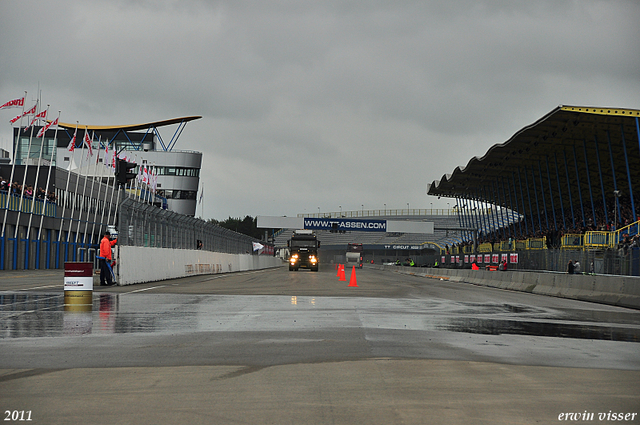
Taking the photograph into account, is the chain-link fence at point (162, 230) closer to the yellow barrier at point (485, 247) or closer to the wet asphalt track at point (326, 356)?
the wet asphalt track at point (326, 356)

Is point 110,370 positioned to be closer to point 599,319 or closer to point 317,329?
point 317,329

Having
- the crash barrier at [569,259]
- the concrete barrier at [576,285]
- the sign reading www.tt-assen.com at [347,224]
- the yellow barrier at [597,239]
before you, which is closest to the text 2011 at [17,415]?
the concrete barrier at [576,285]

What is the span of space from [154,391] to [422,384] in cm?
256

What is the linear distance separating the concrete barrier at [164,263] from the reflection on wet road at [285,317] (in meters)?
7.37

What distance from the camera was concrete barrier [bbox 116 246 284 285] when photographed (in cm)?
2638

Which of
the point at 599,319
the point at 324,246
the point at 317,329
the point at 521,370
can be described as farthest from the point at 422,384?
the point at 324,246

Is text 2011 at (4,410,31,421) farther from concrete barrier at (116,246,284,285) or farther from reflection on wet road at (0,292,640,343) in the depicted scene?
concrete barrier at (116,246,284,285)

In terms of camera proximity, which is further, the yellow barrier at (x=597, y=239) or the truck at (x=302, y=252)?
the truck at (x=302, y=252)

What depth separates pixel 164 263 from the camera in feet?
108

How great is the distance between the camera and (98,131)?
110m

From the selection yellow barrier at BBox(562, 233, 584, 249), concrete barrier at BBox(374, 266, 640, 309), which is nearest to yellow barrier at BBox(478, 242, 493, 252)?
yellow barrier at BBox(562, 233, 584, 249)

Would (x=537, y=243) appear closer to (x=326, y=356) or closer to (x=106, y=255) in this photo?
(x=106, y=255)

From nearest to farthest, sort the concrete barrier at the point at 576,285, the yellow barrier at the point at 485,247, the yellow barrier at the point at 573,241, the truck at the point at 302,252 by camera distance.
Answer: the concrete barrier at the point at 576,285, the yellow barrier at the point at 573,241, the truck at the point at 302,252, the yellow barrier at the point at 485,247

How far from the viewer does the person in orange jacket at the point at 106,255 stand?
22719 millimetres
